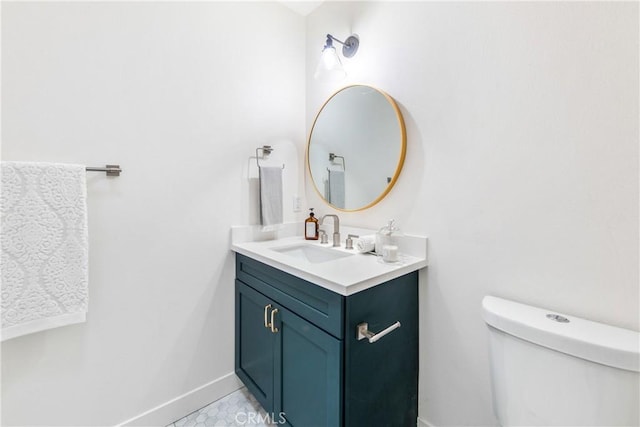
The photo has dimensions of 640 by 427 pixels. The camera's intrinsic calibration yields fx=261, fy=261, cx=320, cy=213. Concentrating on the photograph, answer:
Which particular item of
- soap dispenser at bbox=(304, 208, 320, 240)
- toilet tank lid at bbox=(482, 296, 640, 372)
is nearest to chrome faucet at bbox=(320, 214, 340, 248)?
soap dispenser at bbox=(304, 208, 320, 240)

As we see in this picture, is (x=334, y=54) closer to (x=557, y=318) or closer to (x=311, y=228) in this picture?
(x=311, y=228)

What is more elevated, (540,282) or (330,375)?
(540,282)

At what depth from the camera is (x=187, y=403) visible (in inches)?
54.4

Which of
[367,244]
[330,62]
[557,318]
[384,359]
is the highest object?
[330,62]

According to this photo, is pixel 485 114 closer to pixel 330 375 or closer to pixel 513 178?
pixel 513 178

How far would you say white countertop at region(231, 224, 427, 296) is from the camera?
92cm

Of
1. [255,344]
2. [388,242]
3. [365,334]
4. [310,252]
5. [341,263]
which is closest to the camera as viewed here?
[365,334]

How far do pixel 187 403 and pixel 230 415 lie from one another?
0.78ft

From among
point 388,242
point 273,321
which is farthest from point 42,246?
point 388,242

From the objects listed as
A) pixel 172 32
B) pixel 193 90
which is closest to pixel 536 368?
pixel 193 90

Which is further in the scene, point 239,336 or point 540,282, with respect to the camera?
point 239,336

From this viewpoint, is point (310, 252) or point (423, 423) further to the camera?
point (310, 252)

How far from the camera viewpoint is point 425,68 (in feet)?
3.93

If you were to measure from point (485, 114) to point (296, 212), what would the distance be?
1.22m
